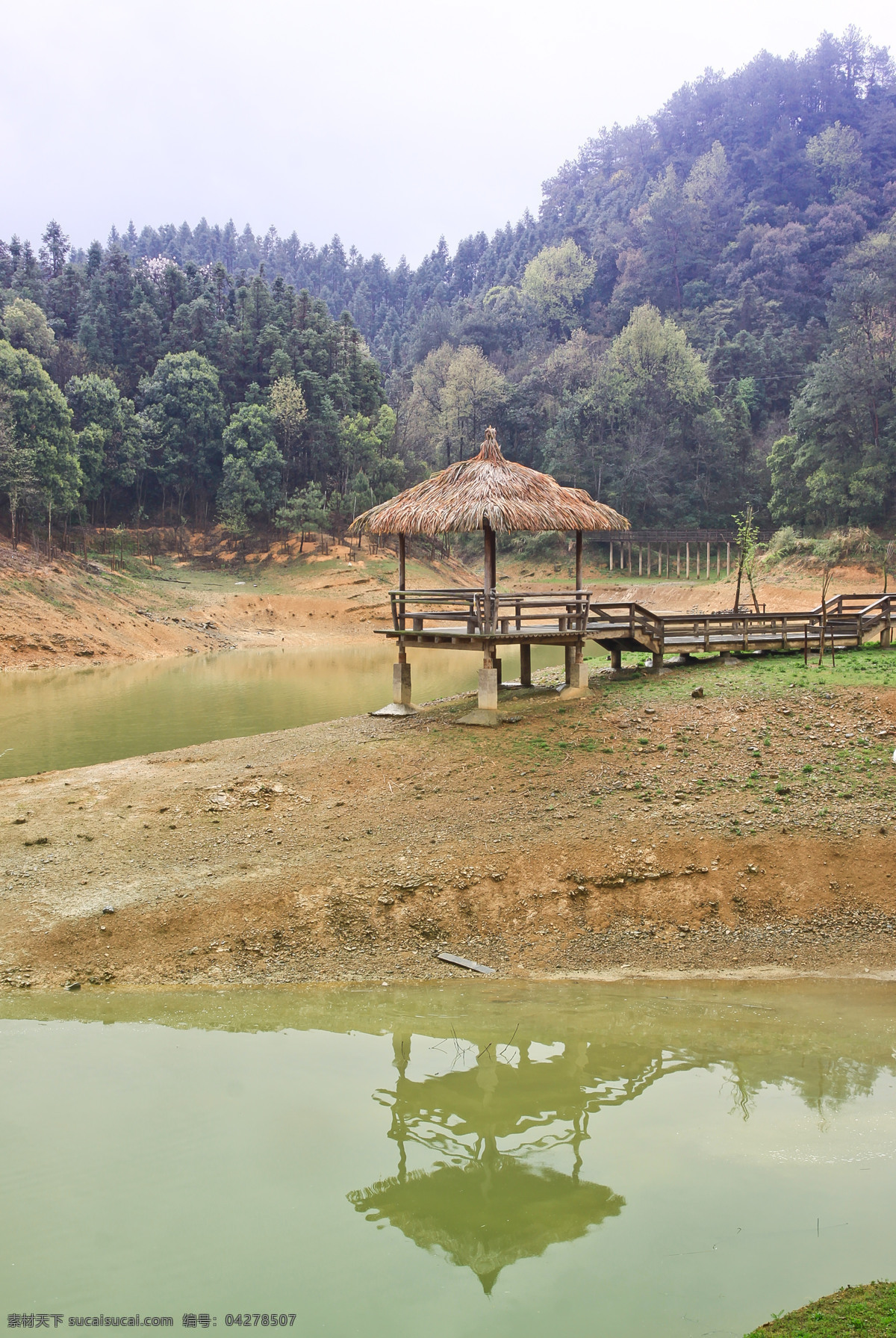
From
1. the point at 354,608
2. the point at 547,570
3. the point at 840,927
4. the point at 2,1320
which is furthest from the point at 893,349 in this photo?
the point at 2,1320

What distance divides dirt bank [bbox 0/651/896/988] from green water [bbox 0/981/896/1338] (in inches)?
31.7

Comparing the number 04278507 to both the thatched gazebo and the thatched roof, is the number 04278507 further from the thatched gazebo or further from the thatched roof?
the thatched roof

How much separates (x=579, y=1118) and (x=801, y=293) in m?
96.1

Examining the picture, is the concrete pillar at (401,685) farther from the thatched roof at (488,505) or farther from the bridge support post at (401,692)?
the thatched roof at (488,505)

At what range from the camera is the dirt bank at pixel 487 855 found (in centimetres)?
1034

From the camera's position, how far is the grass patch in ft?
15.7

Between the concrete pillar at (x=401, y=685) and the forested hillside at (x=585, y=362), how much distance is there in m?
32.2

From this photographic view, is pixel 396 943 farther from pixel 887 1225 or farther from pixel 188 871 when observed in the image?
pixel 887 1225

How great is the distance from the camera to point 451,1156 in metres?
6.80

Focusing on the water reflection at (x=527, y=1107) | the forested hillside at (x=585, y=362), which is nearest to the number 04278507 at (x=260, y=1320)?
the water reflection at (x=527, y=1107)

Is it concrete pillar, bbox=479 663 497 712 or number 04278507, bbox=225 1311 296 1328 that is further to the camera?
concrete pillar, bbox=479 663 497 712

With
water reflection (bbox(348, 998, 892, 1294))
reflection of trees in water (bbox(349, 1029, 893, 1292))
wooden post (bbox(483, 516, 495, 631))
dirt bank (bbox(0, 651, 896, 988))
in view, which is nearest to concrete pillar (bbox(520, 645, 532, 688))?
wooden post (bbox(483, 516, 495, 631))

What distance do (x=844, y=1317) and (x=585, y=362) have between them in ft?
255

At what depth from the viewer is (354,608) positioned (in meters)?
49.0
